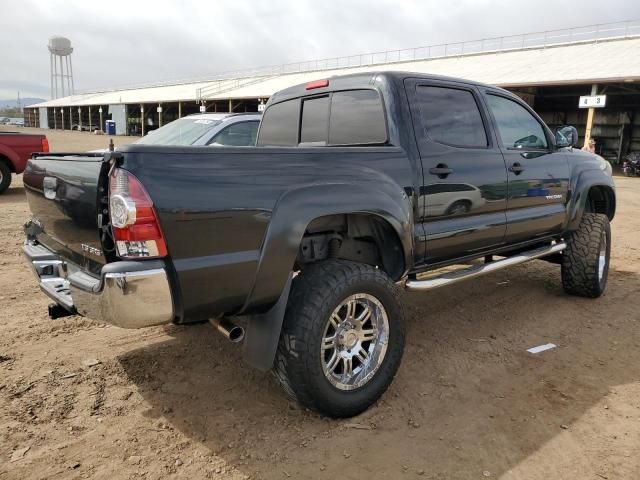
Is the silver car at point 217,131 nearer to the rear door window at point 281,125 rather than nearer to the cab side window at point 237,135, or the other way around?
the cab side window at point 237,135

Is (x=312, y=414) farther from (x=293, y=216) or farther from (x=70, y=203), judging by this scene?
(x=70, y=203)

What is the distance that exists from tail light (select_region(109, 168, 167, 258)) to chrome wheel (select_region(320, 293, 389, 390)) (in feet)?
3.49

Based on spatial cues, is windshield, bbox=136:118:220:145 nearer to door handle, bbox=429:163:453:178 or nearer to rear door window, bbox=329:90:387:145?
rear door window, bbox=329:90:387:145

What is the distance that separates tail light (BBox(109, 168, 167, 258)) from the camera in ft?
7.30

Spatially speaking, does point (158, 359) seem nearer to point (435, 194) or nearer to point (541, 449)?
point (435, 194)

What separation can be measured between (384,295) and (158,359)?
171cm

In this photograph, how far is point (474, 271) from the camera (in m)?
3.80

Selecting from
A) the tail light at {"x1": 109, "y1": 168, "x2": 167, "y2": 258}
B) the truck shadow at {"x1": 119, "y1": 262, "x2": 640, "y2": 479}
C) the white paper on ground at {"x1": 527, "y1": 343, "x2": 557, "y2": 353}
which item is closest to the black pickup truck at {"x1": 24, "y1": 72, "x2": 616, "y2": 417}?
the tail light at {"x1": 109, "y1": 168, "x2": 167, "y2": 258}

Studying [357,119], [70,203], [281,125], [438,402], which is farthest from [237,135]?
[438,402]

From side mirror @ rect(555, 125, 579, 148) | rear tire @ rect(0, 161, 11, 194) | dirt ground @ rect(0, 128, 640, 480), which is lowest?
dirt ground @ rect(0, 128, 640, 480)

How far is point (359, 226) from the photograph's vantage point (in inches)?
128

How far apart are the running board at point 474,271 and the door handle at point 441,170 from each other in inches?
28.1

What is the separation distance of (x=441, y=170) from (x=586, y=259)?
244 cm

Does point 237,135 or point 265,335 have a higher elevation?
point 237,135
